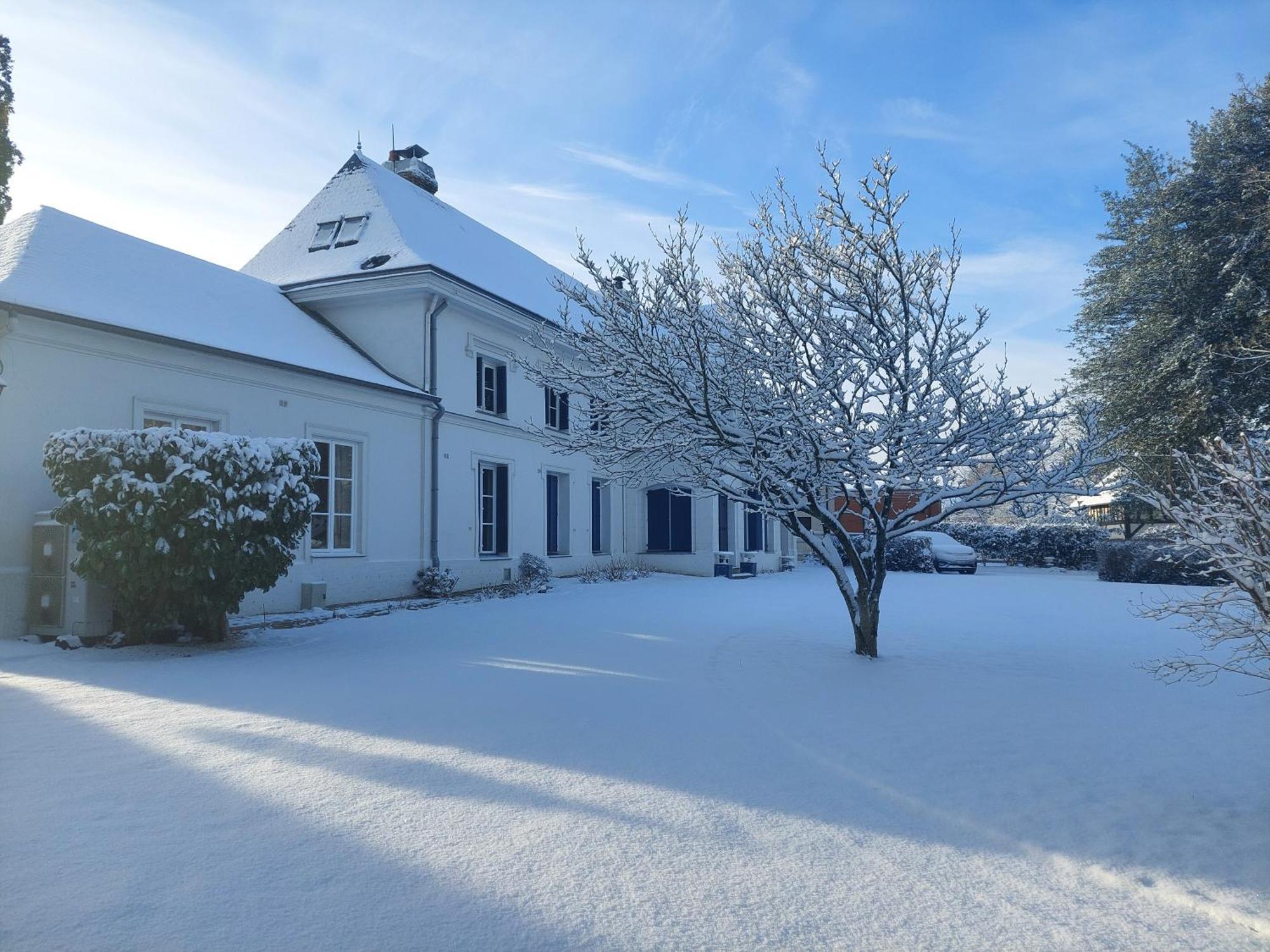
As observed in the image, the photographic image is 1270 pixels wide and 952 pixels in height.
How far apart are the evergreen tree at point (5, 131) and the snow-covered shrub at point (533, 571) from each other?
396 inches

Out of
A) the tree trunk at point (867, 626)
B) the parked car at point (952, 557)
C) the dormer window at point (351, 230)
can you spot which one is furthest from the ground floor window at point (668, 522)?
the tree trunk at point (867, 626)

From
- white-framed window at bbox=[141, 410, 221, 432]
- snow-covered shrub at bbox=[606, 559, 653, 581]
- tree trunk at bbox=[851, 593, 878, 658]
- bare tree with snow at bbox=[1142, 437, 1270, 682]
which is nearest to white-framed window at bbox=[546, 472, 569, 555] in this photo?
snow-covered shrub at bbox=[606, 559, 653, 581]

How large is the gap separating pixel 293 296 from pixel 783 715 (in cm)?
1400

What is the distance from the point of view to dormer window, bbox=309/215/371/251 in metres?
17.4

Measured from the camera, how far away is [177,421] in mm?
11156

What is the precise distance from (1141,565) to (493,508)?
14.6 meters

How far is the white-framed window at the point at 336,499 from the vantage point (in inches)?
523

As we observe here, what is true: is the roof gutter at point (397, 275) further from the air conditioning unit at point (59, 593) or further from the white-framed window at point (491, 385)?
the air conditioning unit at point (59, 593)

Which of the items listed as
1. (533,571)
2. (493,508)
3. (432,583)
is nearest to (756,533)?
(533,571)

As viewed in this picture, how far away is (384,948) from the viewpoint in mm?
2736

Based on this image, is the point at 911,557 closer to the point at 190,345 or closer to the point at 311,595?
the point at 311,595

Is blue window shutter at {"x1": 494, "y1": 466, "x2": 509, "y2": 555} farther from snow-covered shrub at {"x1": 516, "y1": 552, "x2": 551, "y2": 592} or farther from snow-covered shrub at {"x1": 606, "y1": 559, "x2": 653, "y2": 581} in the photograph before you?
snow-covered shrub at {"x1": 606, "y1": 559, "x2": 653, "y2": 581}

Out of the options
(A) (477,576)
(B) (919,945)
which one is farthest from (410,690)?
(A) (477,576)

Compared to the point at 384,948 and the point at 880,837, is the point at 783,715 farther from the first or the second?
the point at 384,948
